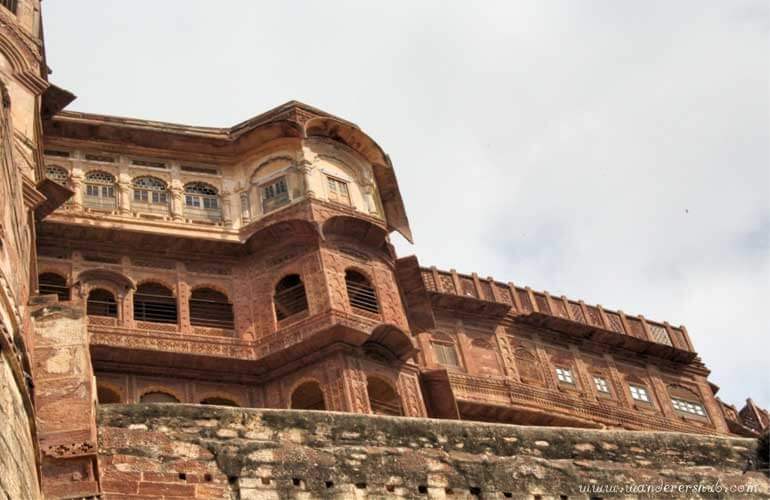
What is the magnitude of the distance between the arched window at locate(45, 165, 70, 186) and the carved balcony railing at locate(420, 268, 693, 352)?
29.4 feet

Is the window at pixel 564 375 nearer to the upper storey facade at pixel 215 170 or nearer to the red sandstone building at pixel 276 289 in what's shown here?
the red sandstone building at pixel 276 289

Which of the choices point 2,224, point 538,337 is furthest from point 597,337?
point 2,224

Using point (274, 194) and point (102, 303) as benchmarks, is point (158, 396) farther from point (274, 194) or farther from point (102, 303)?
point (274, 194)

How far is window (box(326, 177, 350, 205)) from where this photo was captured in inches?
1166

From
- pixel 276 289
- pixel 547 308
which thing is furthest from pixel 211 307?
pixel 547 308

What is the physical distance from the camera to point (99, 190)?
1141 inches

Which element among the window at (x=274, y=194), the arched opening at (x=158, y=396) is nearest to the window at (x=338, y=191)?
the window at (x=274, y=194)

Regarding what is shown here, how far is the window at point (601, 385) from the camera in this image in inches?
1347

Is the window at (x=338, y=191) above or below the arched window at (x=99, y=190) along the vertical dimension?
below

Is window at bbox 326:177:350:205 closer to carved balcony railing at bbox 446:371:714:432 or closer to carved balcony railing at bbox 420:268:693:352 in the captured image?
carved balcony railing at bbox 420:268:693:352

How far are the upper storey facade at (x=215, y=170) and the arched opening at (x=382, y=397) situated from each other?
416 cm

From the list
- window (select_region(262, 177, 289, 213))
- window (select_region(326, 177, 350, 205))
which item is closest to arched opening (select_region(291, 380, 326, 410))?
window (select_region(262, 177, 289, 213))

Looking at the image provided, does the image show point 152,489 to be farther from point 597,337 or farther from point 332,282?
point 597,337

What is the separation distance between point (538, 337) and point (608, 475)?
2077 cm
